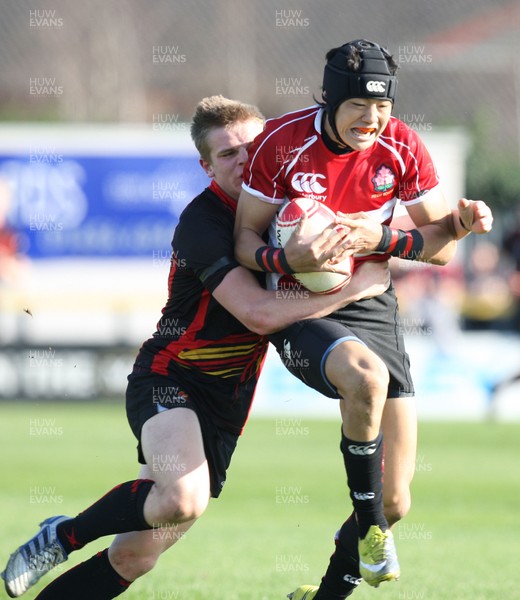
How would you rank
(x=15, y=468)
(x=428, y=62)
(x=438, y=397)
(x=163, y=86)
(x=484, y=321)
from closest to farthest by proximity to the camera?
1. (x=15, y=468)
2. (x=438, y=397)
3. (x=484, y=321)
4. (x=163, y=86)
5. (x=428, y=62)

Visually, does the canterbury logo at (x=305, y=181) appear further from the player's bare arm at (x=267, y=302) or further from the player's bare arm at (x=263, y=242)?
the player's bare arm at (x=267, y=302)

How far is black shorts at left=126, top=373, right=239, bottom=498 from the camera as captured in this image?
585 cm

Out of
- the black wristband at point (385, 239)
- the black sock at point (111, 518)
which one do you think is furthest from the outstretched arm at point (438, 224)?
the black sock at point (111, 518)

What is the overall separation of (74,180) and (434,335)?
8019 millimetres

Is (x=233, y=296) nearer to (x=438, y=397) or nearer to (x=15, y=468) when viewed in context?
(x=15, y=468)

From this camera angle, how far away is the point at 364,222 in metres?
5.66

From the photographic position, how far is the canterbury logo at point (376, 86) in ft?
18.2

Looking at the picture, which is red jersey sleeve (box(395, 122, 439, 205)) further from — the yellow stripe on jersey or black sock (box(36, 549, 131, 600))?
black sock (box(36, 549, 131, 600))

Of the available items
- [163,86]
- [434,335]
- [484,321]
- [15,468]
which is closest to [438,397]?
[434,335]

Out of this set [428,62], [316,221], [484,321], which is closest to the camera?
[316,221]

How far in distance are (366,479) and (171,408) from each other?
39.7 inches

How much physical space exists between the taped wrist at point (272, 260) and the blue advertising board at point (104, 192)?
1740 centimetres

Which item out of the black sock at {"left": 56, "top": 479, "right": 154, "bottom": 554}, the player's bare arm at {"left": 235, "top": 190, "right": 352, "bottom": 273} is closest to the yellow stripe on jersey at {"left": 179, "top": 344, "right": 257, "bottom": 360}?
the player's bare arm at {"left": 235, "top": 190, "right": 352, "bottom": 273}

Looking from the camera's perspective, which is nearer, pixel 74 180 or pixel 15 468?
Result: pixel 15 468
